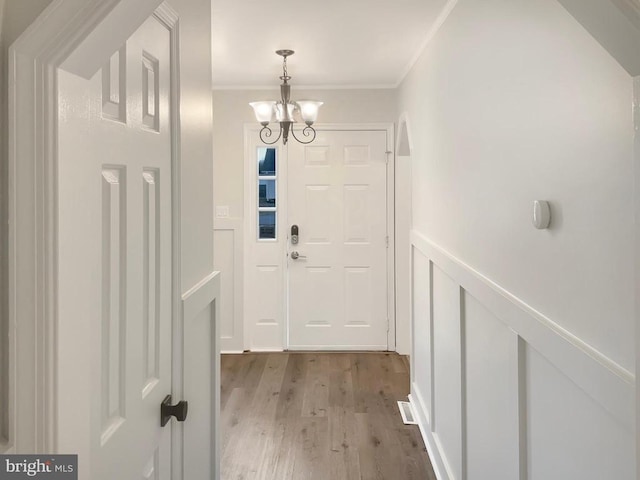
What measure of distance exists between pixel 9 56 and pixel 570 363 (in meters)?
1.20

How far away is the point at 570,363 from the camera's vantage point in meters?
1.17

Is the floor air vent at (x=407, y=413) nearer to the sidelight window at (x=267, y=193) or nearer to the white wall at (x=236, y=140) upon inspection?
the white wall at (x=236, y=140)

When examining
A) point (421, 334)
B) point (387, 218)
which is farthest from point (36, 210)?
point (387, 218)

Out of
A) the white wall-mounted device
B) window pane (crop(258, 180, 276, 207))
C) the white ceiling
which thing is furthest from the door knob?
window pane (crop(258, 180, 276, 207))

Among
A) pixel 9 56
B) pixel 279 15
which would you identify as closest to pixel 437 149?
pixel 279 15

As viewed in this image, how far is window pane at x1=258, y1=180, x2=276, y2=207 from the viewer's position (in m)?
4.58

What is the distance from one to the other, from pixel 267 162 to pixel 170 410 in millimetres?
3347

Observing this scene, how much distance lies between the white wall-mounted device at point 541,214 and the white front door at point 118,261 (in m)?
0.94

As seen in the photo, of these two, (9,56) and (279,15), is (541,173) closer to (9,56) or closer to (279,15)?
(9,56)

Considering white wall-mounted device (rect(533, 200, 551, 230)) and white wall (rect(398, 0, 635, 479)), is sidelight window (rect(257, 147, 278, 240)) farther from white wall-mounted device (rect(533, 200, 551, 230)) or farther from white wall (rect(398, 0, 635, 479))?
white wall-mounted device (rect(533, 200, 551, 230))

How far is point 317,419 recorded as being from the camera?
3.25 metres

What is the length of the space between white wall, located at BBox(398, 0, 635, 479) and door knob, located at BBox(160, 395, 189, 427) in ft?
3.07

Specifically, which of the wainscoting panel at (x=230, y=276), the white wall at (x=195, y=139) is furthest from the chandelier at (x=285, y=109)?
the white wall at (x=195, y=139)

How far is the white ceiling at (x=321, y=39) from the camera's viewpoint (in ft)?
8.46
